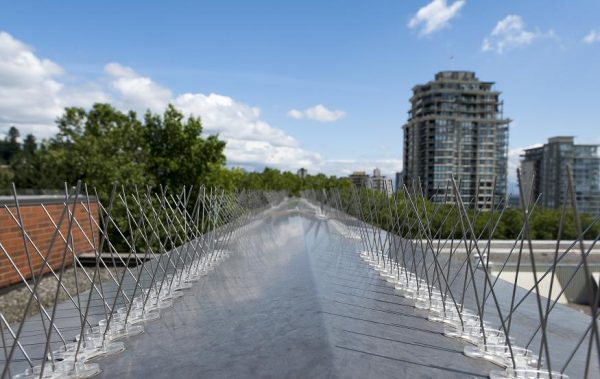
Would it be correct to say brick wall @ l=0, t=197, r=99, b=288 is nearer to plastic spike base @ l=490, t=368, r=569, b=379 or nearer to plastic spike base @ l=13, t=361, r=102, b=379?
plastic spike base @ l=13, t=361, r=102, b=379

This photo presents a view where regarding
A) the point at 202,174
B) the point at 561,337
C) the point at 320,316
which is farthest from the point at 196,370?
the point at 202,174

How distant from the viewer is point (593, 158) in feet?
177

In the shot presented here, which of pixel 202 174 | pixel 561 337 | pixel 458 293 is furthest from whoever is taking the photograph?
pixel 202 174

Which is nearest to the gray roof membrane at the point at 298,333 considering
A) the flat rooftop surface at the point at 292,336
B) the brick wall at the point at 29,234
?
the flat rooftop surface at the point at 292,336

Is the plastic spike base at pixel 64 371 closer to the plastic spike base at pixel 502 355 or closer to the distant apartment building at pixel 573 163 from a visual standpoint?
the plastic spike base at pixel 502 355

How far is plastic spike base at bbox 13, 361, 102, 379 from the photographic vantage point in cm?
164

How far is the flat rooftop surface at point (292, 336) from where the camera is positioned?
5.50 feet

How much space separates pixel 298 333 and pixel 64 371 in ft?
3.11

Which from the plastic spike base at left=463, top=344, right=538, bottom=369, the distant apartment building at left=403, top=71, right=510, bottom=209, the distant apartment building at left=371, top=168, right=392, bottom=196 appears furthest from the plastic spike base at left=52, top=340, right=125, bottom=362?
the distant apartment building at left=403, top=71, right=510, bottom=209

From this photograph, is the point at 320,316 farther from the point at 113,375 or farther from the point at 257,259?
the point at 257,259

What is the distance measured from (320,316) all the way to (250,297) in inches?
27.9

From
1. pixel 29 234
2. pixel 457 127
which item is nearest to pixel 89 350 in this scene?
pixel 29 234

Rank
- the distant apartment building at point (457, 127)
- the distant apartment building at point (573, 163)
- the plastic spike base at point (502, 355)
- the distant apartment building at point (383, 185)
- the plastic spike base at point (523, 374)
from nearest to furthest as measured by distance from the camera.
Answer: the plastic spike base at point (523, 374)
the plastic spike base at point (502, 355)
the distant apartment building at point (383, 185)
the distant apartment building at point (457, 127)
the distant apartment building at point (573, 163)

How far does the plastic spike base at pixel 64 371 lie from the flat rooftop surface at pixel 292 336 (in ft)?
0.17
